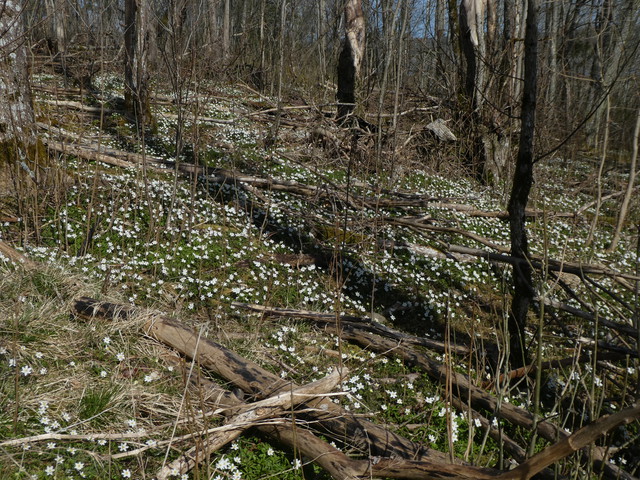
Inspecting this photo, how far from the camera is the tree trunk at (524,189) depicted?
190 inches

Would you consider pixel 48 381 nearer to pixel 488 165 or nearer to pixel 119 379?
pixel 119 379

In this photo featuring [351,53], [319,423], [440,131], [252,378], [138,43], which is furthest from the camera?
[440,131]

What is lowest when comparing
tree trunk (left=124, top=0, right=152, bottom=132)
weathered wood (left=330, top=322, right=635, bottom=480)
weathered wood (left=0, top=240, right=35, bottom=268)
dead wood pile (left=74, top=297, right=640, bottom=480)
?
weathered wood (left=330, top=322, right=635, bottom=480)

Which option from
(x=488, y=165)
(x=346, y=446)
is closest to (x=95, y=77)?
(x=488, y=165)

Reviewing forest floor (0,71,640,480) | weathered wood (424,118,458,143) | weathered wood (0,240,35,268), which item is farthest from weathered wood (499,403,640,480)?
weathered wood (424,118,458,143)

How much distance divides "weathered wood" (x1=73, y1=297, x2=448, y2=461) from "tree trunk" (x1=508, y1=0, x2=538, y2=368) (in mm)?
1867

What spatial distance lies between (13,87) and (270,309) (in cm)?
482

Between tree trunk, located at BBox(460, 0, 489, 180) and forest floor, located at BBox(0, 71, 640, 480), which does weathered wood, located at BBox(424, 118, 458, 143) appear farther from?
forest floor, located at BBox(0, 71, 640, 480)

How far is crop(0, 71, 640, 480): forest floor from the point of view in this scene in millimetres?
3475

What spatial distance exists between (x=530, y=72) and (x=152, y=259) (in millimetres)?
5053

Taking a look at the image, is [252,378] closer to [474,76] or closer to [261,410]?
[261,410]

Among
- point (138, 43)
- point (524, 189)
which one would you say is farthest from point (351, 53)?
point (524, 189)

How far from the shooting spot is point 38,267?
5.25 m

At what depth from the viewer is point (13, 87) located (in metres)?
6.93
